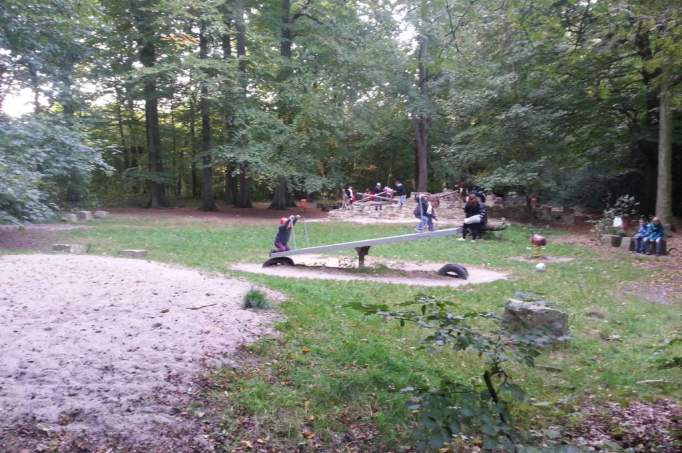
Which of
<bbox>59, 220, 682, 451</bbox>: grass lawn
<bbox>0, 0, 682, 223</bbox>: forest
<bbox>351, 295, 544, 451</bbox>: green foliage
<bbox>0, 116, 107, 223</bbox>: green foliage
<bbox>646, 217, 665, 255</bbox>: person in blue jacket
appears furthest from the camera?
<bbox>646, 217, 665, 255</bbox>: person in blue jacket

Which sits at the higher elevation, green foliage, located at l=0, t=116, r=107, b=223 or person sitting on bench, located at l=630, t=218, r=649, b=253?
green foliage, located at l=0, t=116, r=107, b=223

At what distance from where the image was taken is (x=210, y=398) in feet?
13.3

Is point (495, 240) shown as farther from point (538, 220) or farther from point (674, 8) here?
point (674, 8)

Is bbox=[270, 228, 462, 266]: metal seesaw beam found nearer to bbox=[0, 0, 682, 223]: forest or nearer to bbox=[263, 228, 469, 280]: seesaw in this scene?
bbox=[263, 228, 469, 280]: seesaw

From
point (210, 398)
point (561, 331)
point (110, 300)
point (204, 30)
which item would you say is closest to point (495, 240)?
Answer: point (561, 331)

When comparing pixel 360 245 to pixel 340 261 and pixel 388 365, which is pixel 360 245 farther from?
pixel 388 365

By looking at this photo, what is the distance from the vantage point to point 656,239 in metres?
12.8

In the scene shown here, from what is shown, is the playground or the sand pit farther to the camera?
the sand pit

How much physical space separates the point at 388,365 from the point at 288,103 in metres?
20.4

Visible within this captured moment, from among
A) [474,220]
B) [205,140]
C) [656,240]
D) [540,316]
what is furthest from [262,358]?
[205,140]

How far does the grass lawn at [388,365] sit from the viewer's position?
3.99 meters

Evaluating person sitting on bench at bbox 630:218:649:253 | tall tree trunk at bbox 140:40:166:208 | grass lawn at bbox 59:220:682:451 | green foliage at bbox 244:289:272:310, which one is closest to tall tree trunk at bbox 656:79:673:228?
person sitting on bench at bbox 630:218:649:253

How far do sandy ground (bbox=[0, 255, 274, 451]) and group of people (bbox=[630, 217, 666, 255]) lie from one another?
10035mm

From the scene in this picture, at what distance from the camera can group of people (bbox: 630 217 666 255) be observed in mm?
12703
